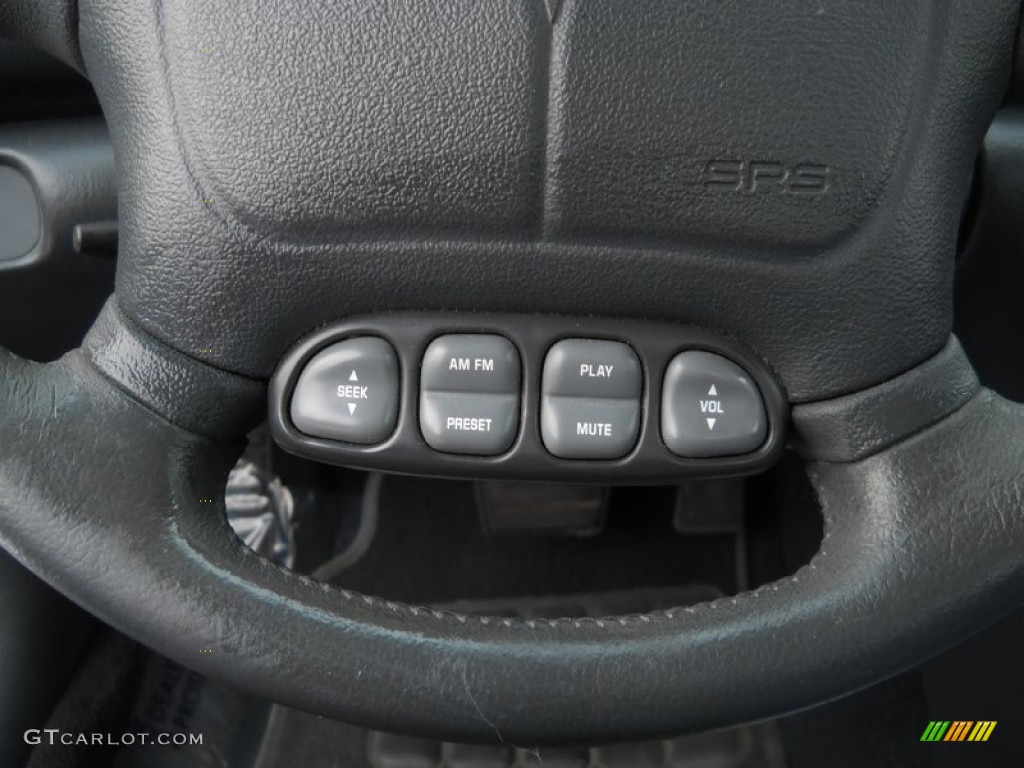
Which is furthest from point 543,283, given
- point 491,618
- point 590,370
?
point 491,618

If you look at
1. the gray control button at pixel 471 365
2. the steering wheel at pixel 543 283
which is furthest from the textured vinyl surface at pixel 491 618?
the gray control button at pixel 471 365

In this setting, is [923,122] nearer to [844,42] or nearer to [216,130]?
[844,42]

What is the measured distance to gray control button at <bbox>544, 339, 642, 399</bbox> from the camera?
0.56m

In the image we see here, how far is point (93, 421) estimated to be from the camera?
548 millimetres

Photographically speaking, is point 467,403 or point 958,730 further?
point 958,730

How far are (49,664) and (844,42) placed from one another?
83 cm

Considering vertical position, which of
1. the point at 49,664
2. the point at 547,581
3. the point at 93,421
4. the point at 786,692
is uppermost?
the point at 93,421

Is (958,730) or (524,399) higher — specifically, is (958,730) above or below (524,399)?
below

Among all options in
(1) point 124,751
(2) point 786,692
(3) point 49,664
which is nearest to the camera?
(2) point 786,692

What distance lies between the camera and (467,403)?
559mm

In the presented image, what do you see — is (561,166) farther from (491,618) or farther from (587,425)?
(491,618)

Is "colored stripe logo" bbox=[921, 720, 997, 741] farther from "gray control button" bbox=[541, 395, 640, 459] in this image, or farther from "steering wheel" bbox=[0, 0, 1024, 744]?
"gray control button" bbox=[541, 395, 640, 459]

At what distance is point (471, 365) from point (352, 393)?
7 centimetres

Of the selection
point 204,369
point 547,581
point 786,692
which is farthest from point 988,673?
point 204,369
